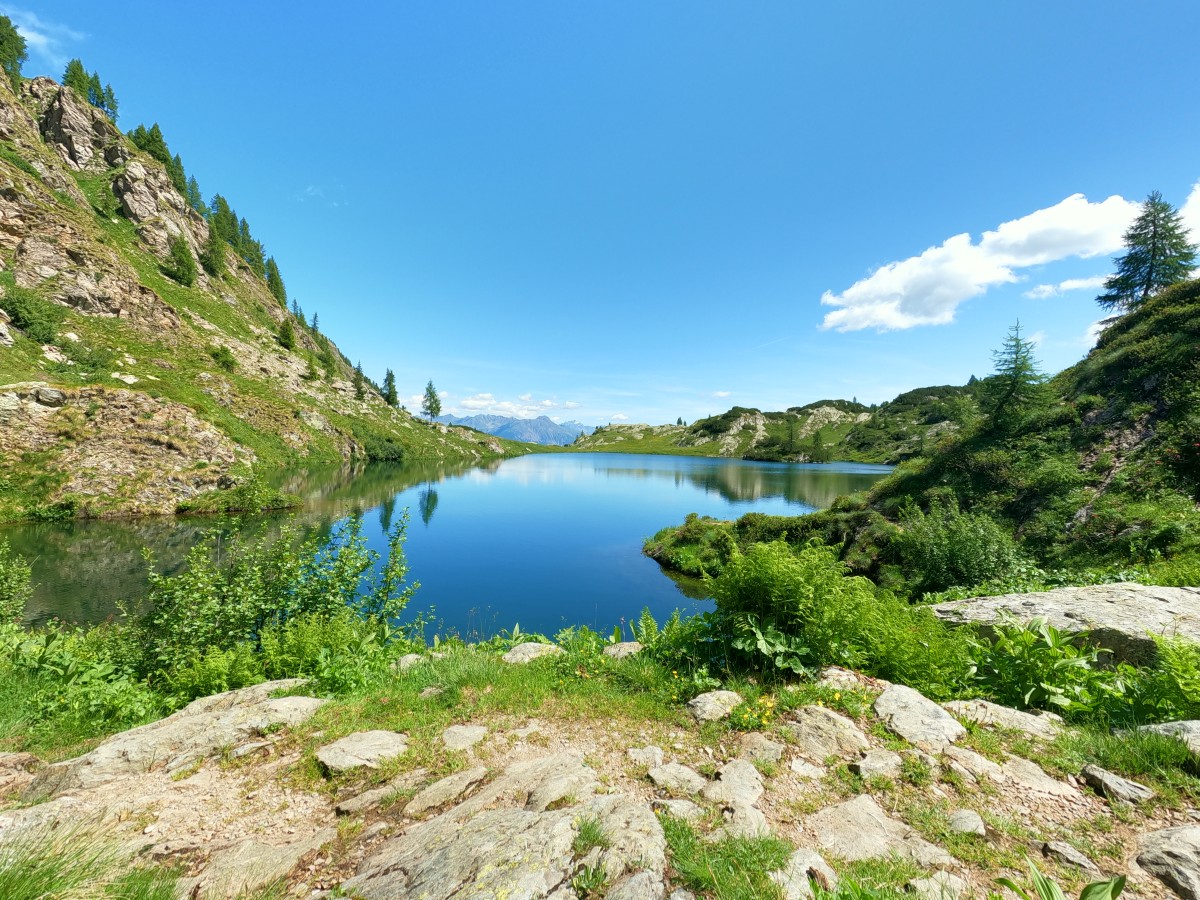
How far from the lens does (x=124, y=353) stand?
158ft

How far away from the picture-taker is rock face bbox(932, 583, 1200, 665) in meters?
6.85

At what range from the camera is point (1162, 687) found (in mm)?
5348

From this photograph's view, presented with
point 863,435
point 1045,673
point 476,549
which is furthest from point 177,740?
point 863,435

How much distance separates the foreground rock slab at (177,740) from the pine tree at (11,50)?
488 ft

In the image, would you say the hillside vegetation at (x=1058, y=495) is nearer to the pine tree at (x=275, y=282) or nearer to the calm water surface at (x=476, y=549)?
the calm water surface at (x=476, y=549)

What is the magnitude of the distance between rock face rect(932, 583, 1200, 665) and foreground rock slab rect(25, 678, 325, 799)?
12.5 meters

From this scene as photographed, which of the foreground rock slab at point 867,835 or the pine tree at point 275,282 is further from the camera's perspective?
the pine tree at point 275,282

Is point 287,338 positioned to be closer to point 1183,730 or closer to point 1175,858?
point 1175,858

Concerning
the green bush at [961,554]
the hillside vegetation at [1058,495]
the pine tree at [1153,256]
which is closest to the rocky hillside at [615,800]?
the hillside vegetation at [1058,495]

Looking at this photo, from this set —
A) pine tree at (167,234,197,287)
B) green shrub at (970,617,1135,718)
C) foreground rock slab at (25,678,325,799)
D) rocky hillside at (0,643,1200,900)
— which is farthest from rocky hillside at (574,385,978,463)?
pine tree at (167,234,197,287)

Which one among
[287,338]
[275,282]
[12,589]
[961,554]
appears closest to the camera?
[12,589]

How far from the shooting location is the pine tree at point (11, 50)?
8269 centimetres

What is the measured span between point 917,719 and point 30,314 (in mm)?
72911

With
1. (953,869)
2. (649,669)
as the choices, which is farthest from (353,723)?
(953,869)
